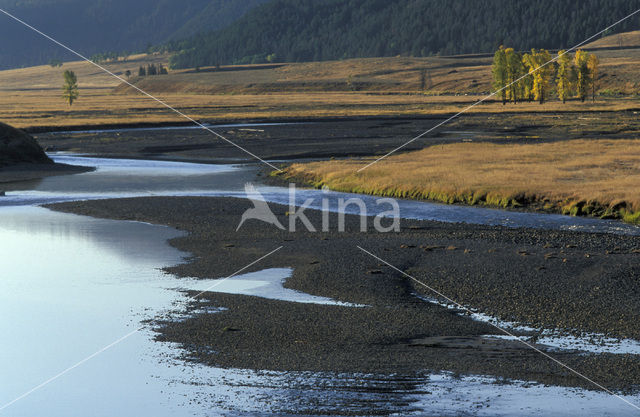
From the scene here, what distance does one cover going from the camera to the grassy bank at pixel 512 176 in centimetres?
3922

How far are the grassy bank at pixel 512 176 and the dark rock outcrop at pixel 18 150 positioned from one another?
21016mm

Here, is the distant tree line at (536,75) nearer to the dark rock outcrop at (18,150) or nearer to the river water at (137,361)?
the dark rock outcrop at (18,150)

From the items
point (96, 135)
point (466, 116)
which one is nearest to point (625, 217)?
point (96, 135)

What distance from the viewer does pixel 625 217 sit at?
35.8 m

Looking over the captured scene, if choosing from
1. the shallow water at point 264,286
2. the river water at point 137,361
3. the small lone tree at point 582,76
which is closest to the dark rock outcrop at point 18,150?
the river water at point 137,361

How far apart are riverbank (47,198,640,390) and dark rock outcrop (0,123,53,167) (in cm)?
3308

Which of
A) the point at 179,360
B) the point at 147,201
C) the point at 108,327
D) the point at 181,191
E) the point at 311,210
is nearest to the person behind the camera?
the point at 179,360

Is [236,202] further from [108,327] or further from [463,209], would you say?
[108,327]

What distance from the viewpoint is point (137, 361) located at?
17.7 meters

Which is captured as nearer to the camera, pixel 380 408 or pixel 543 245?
pixel 380 408

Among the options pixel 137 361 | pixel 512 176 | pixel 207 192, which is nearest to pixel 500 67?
pixel 512 176

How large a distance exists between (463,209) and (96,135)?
64907 millimetres

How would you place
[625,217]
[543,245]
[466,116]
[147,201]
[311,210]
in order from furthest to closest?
[466,116] → [147,201] → [311,210] → [625,217] → [543,245]

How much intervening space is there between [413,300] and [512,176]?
2584cm
